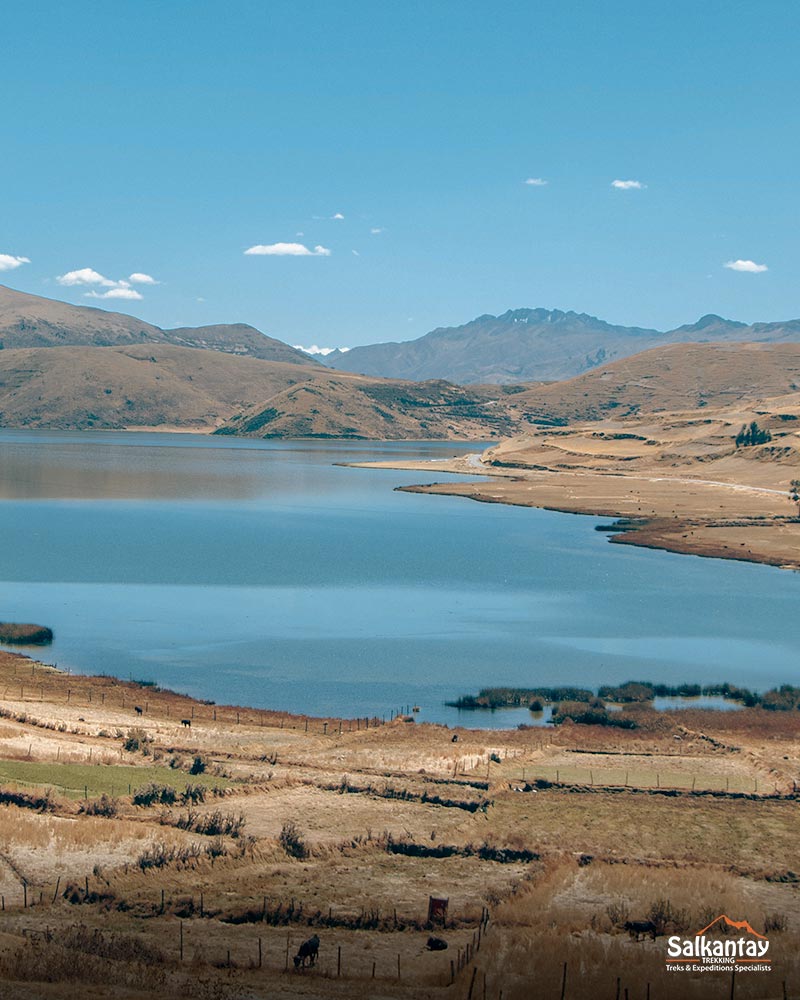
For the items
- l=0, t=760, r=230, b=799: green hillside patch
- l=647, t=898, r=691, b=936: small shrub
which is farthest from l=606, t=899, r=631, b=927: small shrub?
l=0, t=760, r=230, b=799: green hillside patch

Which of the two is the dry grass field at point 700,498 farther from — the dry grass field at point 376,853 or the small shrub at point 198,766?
the small shrub at point 198,766

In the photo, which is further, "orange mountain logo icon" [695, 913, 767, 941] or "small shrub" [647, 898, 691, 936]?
"small shrub" [647, 898, 691, 936]

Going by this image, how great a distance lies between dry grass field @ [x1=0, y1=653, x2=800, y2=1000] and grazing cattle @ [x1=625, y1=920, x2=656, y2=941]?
13.0 inches

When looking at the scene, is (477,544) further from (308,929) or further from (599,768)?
(308,929)

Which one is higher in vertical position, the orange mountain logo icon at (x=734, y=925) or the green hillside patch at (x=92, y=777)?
the orange mountain logo icon at (x=734, y=925)

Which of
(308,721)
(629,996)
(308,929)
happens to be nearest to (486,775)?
(308,721)

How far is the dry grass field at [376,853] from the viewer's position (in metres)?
22.0

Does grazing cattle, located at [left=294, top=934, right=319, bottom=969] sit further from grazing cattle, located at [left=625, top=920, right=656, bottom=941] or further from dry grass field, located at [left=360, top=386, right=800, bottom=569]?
dry grass field, located at [left=360, top=386, right=800, bottom=569]

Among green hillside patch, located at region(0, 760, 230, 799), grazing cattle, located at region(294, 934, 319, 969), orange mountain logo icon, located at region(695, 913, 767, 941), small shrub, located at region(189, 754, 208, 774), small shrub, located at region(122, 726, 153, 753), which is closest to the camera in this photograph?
grazing cattle, located at region(294, 934, 319, 969)

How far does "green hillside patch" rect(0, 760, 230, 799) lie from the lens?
34281 mm

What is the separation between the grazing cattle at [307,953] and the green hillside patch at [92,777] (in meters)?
13.0

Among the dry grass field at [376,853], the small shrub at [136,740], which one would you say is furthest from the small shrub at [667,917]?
the small shrub at [136,740]

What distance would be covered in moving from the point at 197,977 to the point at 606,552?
8762 centimetres

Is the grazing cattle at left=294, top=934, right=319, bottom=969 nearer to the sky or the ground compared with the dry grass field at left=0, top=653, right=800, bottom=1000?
nearer to the sky
